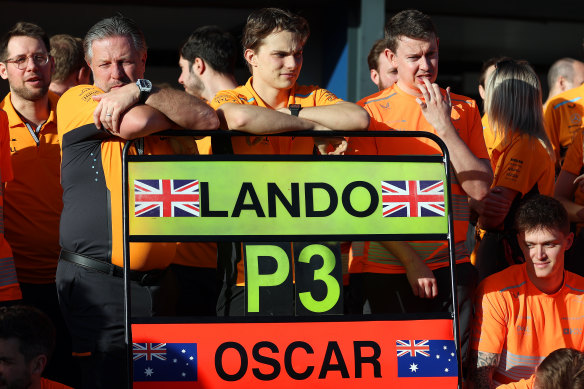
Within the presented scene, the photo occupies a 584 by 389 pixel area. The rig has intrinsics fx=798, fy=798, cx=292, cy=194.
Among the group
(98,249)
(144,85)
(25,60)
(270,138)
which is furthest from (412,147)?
(25,60)

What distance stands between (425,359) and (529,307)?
971 millimetres

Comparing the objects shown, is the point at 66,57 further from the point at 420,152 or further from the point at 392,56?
the point at 420,152

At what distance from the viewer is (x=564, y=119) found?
5586 millimetres

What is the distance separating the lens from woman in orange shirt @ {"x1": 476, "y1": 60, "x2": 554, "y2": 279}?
439 cm

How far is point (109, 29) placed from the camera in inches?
140

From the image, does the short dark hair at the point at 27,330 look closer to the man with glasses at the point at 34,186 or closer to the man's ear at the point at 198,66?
the man with glasses at the point at 34,186

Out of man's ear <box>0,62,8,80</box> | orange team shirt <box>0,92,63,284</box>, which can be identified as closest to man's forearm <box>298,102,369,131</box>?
orange team shirt <box>0,92,63,284</box>

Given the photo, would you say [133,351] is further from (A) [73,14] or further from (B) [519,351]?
(A) [73,14]

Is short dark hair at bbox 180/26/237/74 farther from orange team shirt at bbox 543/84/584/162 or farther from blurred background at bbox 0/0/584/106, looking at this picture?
blurred background at bbox 0/0/584/106

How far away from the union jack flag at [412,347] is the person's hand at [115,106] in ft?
4.67

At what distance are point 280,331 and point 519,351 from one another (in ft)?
4.49

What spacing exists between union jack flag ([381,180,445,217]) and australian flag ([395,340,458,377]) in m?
0.52

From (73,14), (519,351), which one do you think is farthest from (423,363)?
(73,14)

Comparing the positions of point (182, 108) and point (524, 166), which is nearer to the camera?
point (182, 108)
